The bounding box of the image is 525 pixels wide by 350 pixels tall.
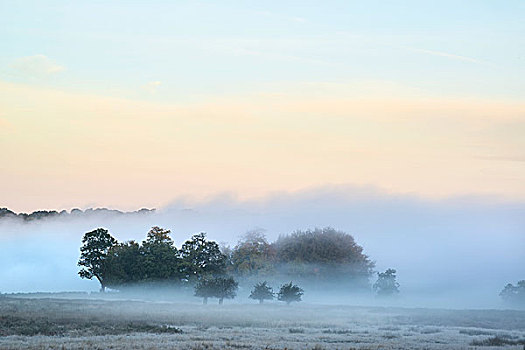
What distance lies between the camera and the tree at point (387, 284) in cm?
13475

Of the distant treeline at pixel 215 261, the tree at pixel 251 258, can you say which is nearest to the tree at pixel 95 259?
the distant treeline at pixel 215 261

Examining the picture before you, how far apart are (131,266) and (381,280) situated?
48.7m

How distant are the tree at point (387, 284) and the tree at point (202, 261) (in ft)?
113

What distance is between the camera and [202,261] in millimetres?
117625

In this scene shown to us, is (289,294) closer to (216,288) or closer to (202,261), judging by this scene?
(216,288)

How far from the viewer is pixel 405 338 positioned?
49469 millimetres

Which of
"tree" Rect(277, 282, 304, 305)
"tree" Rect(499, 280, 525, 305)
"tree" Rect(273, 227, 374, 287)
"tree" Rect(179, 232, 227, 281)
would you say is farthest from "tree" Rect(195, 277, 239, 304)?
"tree" Rect(499, 280, 525, 305)

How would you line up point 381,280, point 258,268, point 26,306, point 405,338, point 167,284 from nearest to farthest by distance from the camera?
point 405,338 < point 26,306 < point 167,284 < point 258,268 < point 381,280

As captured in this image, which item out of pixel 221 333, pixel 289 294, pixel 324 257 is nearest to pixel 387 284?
pixel 324 257

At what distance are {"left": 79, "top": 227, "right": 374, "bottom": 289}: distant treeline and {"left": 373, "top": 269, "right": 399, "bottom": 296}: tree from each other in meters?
8.04

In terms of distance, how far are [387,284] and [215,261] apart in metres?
37.5

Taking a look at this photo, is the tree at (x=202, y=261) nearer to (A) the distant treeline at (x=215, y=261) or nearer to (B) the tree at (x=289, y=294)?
(A) the distant treeline at (x=215, y=261)

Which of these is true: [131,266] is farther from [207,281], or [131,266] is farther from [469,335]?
[469,335]

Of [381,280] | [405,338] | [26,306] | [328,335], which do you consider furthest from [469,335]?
[381,280]
